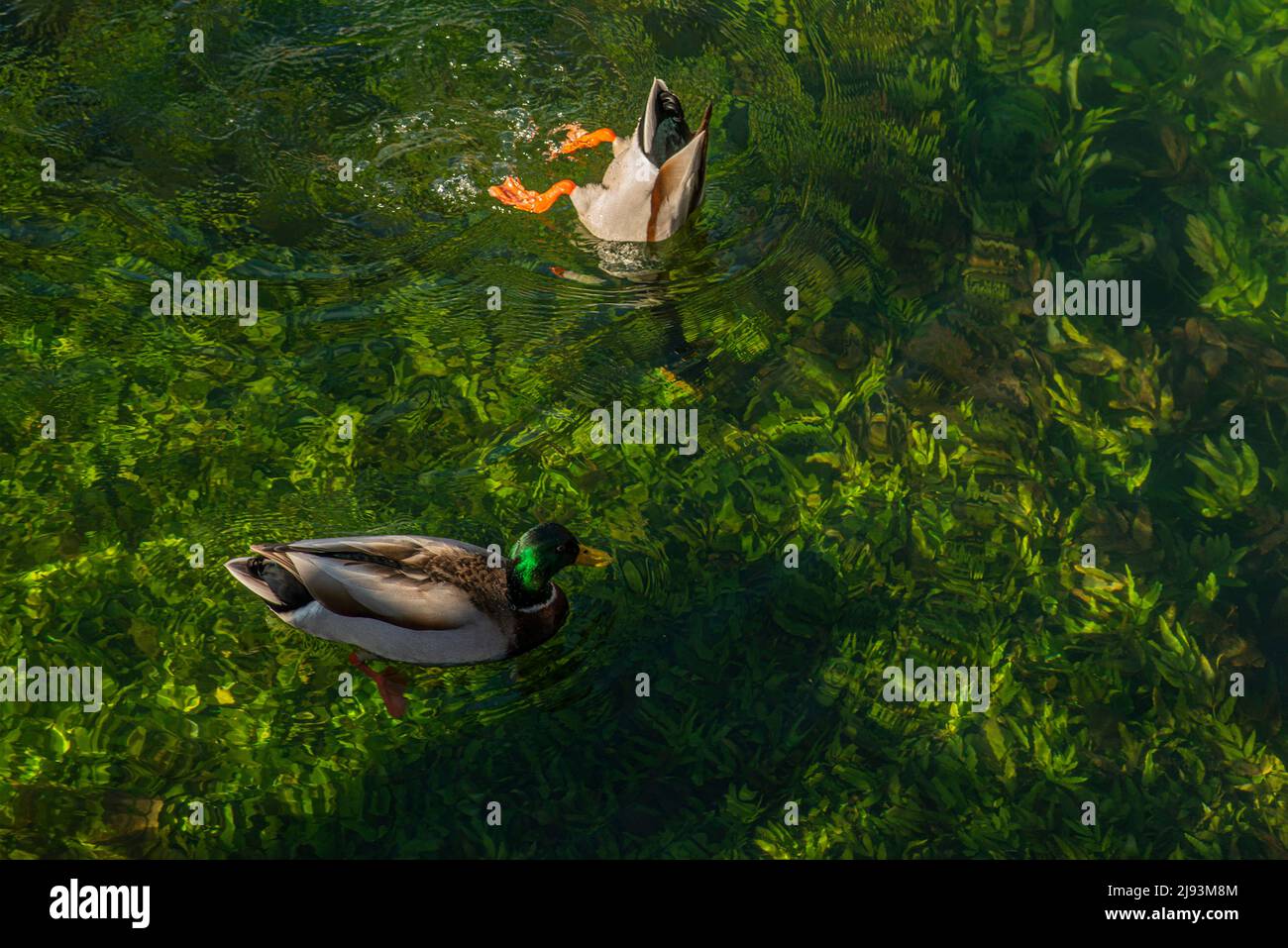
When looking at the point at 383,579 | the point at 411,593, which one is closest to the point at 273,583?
the point at 383,579

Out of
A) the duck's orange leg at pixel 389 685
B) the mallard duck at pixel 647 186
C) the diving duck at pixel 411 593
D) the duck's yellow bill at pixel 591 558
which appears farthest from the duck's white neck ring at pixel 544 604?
the mallard duck at pixel 647 186

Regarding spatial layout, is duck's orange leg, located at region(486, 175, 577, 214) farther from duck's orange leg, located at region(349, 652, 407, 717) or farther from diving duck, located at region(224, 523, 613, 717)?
duck's orange leg, located at region(349, 652, 407, 717)

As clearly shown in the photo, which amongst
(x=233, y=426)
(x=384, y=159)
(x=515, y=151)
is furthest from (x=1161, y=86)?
(x=233, y=426)

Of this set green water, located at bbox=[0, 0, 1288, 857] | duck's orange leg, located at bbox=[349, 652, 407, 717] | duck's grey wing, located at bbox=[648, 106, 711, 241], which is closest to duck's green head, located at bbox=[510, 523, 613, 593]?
green water, located at bbox=[0, 0, 1288, 857]

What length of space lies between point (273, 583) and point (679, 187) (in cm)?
308

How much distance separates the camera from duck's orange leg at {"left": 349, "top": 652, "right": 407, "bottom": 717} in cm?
632

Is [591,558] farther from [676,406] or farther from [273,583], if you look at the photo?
[273,583]

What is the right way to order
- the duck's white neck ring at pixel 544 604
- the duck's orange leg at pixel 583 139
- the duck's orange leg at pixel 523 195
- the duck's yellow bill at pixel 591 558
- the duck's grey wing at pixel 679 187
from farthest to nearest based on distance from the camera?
the duck's orange leg at pixel 583 139
the duck's orange leg at pixel 523 195
the duck's grey wing at pixel 679 187
the duck's yellow bill at pixel 591 558
the duck's white neck ring at pixel 544 604

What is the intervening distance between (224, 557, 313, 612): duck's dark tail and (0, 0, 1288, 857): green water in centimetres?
20

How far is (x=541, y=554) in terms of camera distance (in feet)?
21.0

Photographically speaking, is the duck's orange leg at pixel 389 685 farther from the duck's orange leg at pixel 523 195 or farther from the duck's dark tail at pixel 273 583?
the duck's orange leg at pixel 523 195

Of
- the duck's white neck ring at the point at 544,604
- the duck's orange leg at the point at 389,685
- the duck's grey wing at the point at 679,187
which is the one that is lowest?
the duck's orange leg at the point at 389,685

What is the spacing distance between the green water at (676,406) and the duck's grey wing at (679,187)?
16cm

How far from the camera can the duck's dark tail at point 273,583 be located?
641cm
